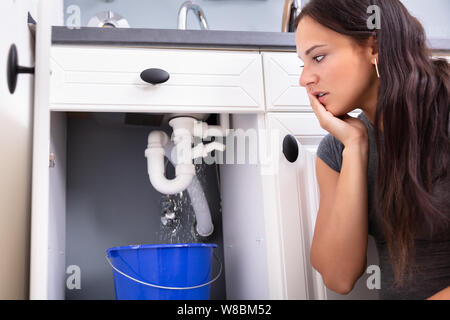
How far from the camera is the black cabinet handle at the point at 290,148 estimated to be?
102 cm

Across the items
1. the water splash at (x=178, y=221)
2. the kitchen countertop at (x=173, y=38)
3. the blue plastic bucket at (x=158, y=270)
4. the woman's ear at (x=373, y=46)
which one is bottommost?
the blue plastic bucket at (x=158, y=270)

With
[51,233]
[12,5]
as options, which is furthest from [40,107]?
[51,233]

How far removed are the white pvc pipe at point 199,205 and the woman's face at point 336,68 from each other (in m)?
0.52

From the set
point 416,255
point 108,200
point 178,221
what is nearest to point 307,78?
point 416,255

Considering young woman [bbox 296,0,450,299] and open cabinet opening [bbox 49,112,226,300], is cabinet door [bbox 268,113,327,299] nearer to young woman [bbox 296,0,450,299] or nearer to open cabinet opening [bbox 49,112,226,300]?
A: young woman [bbox 296,0,450,299]

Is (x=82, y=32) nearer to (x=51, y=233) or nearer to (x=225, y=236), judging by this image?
(x=51, y=233)

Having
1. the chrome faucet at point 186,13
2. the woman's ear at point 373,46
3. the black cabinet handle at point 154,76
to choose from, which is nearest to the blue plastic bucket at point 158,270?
the black cabinet handle at point 154,76

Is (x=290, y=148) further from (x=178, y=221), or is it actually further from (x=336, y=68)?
(x=178, y=221)

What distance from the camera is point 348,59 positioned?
35.0 inches

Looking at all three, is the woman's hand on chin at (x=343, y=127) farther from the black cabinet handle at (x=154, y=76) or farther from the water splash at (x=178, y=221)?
the water splash at (x=178, y=221)

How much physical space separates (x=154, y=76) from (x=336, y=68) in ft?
1.27

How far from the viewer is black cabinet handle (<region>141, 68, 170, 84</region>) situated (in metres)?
0.99

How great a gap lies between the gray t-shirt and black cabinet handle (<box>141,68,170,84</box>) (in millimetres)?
385

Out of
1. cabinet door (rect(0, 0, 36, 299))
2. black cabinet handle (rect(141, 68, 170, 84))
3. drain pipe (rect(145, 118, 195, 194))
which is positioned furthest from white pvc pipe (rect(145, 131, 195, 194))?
cabinet door (rect(0, 0, 36, 299))
